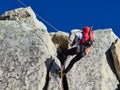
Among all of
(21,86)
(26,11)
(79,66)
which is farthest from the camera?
(26,11)

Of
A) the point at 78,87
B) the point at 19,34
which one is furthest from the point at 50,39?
the point at 78,87

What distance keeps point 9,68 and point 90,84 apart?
220 inches

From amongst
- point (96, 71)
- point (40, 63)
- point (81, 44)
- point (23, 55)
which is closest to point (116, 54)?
point (96, 71)

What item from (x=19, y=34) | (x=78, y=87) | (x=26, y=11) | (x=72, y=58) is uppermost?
(x=26, y=11)

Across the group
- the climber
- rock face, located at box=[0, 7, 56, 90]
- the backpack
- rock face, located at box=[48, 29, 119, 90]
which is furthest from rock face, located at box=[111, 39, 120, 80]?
rock face, located at box=[0, 7, 56, 90]

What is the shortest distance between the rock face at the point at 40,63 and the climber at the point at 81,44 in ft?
4.00

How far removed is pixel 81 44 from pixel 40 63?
121 inches

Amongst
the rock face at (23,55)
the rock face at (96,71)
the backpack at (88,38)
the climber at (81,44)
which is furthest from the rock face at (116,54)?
the rock face at (23,55)

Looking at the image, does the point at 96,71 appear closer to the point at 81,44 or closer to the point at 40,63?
the point at 81,44

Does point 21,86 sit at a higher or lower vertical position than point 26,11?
lower

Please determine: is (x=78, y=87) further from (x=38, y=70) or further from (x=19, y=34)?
(x=19, y=34)

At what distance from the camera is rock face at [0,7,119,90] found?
111ft

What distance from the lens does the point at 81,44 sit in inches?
1332

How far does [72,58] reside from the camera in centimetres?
3597
